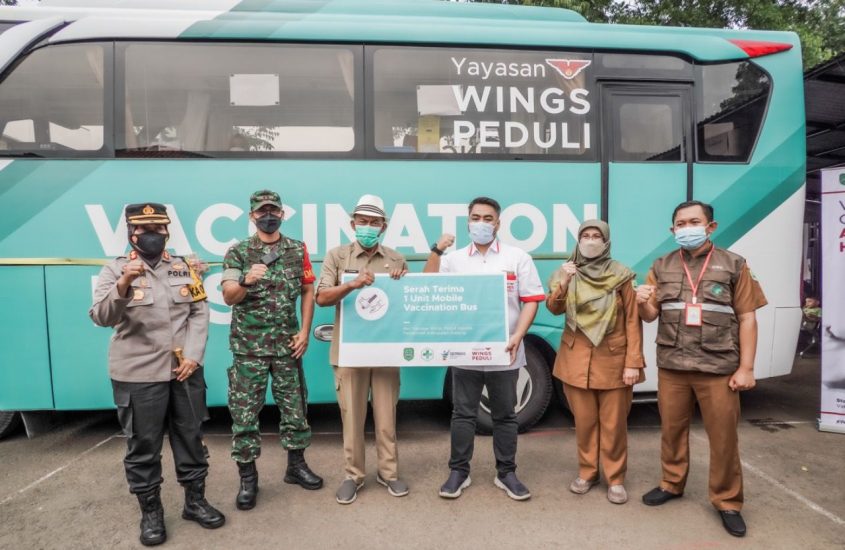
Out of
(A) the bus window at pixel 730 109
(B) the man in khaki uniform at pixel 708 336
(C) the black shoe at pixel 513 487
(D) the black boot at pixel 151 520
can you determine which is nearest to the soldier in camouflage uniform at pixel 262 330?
(D) the black boot at pixel 151 520

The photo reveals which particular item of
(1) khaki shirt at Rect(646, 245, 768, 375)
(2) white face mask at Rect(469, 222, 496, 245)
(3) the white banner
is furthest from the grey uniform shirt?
(3) the white banner

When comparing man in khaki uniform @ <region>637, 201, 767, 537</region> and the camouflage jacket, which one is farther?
the camouflage jacket

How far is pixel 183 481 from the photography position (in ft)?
9.80

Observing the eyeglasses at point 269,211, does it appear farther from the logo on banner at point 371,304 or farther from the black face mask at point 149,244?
the logo on banner at point 371,304

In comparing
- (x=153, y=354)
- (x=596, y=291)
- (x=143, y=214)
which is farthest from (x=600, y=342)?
(x=143, y=214)

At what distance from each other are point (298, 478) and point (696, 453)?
3106 mm

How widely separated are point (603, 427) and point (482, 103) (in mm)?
2645

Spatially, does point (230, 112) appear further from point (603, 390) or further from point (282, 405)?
point (603, 390)

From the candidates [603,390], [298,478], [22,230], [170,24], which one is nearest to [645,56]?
[603,390]

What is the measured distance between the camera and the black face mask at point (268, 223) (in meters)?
3.16

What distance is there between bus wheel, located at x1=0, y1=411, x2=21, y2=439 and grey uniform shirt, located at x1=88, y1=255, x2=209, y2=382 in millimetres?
2494

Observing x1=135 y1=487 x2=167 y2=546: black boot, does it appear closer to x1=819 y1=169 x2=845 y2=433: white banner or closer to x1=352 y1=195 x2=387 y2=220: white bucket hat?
x1=352 y1=195 x2=387 y2=220: white bucket hat

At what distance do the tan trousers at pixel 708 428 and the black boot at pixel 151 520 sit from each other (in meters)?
3.06

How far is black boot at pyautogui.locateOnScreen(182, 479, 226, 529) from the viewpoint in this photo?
9.88ft
